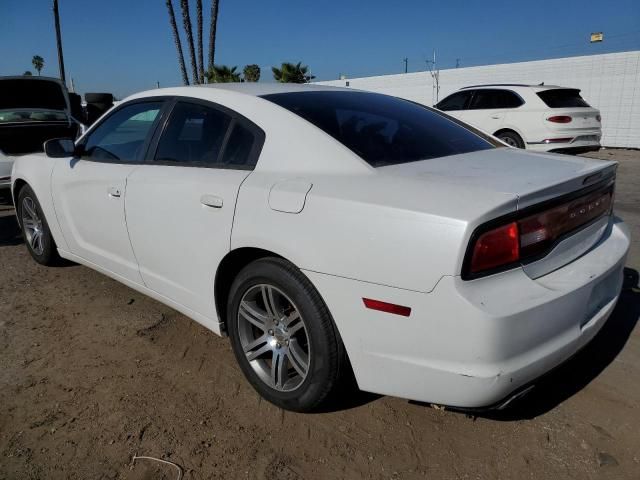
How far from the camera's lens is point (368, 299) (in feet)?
6.40

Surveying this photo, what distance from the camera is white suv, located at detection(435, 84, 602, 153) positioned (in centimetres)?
958

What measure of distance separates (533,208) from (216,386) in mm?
1806

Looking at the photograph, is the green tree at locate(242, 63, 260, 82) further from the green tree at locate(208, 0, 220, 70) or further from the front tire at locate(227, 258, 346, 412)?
the front tire at locate(227, 258, 346, 412)

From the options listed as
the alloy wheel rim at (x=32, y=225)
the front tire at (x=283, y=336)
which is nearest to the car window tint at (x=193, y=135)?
the front tire at (x=283, y=336)

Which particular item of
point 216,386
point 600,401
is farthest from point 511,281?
point 216,386

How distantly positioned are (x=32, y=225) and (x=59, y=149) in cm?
119

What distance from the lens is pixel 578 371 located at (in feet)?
8.95

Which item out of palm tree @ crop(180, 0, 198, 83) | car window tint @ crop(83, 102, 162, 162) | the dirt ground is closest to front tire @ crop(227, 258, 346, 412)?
the dirt ground

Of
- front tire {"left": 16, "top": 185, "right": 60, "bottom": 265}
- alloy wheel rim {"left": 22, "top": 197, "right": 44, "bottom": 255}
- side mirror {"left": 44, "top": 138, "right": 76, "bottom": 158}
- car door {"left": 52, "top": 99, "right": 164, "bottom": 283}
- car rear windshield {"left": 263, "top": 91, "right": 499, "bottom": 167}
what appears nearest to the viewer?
car rear windshield {"left": 263, "top": 91, "right": 499, "bottom": 167}

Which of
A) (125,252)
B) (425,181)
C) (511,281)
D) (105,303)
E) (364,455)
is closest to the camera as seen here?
(511,281)

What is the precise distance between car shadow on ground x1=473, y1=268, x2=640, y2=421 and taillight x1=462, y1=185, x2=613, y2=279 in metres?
0.54

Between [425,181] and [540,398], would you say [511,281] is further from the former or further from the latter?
[540,398]

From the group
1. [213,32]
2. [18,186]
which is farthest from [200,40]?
[18,186]

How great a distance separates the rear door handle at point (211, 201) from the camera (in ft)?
8.14
